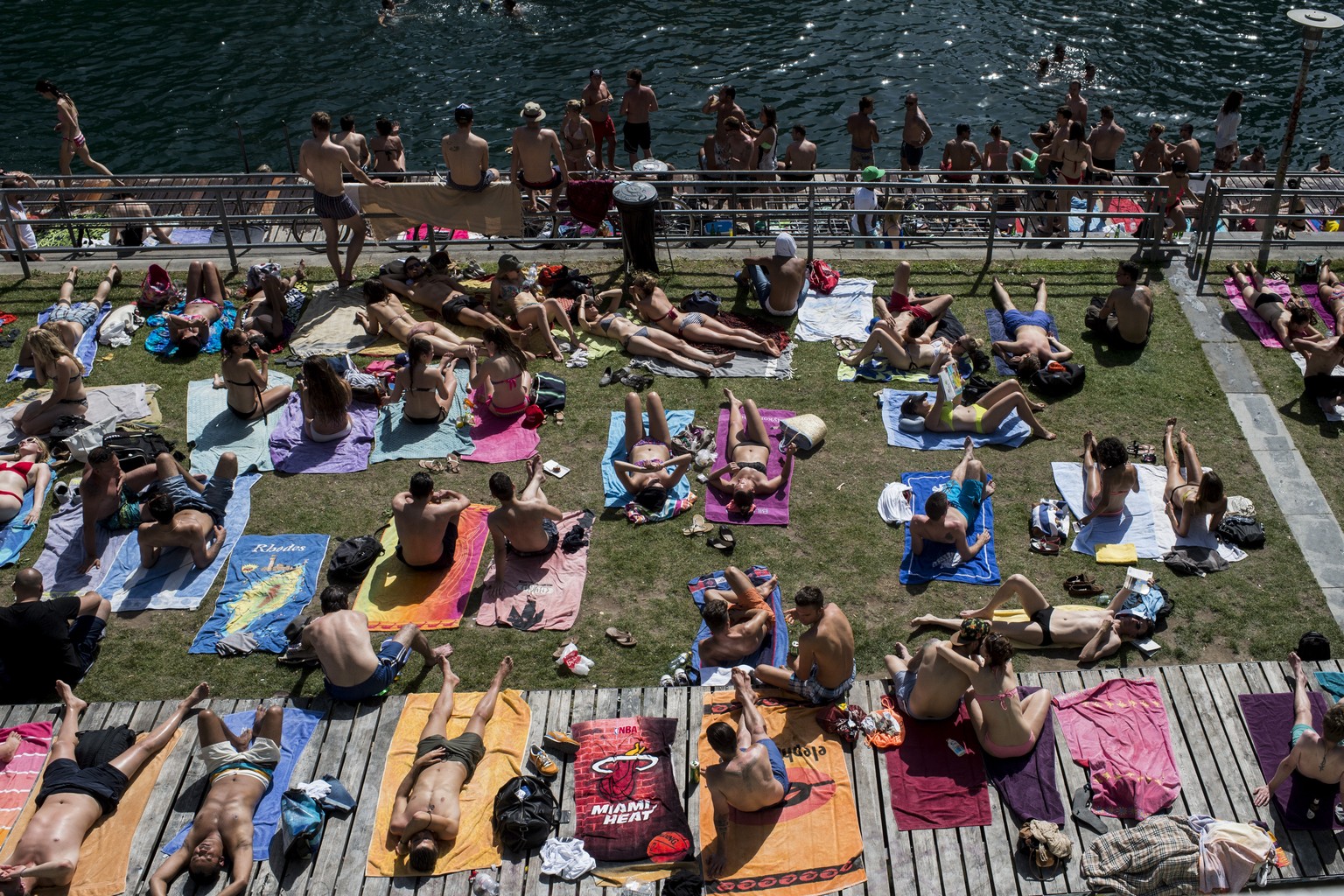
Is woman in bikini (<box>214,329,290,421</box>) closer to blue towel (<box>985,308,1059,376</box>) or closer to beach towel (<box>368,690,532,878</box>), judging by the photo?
beach towel (<box>368,690,532,878</box>)

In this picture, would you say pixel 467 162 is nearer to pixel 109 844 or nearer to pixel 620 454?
pixel 620 454

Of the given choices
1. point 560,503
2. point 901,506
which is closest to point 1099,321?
point 901,506

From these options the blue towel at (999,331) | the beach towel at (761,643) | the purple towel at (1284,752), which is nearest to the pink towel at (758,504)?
the beach towel at (761,643)

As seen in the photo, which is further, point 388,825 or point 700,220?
point 700,220

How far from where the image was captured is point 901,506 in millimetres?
11969

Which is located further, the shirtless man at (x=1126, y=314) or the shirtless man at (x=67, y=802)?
the shirtless man at (x=1126, y=314)

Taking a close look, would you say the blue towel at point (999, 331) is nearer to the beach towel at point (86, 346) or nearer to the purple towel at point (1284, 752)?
the purple towel at point (1284, 752)

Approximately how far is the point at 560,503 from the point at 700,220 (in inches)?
274

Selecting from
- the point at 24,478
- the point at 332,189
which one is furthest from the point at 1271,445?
the point at 24,478

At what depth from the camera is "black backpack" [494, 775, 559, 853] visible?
8711mm

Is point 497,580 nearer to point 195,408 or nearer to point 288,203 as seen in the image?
point 195,408

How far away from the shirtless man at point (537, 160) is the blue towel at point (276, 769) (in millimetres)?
8451

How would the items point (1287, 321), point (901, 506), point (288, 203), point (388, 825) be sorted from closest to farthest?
point (388, 825) < point (901, 506) < point (1287, 321) < point (288, 203)

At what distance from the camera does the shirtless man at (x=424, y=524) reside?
11.0 metres
